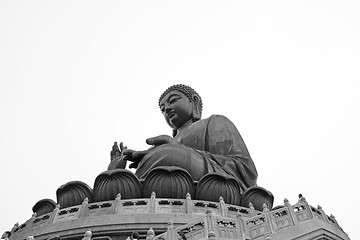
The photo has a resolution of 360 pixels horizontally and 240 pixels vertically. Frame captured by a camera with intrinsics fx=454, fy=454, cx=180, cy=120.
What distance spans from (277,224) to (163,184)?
3686mm

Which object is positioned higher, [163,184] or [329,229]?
[163,184]

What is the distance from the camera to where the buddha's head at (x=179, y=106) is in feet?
53.8

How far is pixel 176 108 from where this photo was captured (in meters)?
16.4

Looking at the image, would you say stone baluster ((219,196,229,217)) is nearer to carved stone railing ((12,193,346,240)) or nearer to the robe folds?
carved stone railing ((12,193,346,240))

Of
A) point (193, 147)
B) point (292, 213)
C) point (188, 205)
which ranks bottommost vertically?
point (292, 213)

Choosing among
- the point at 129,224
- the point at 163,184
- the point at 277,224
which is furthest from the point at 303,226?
the point at 163,184

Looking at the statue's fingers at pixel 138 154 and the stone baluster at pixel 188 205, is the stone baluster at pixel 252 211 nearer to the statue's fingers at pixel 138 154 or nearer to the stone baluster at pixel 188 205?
the stone baluster at pixel 188 205

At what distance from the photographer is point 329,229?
7.23 metres

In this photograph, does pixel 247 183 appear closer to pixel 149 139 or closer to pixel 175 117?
pixel 149 139

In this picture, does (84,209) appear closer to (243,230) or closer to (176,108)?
(243,230)

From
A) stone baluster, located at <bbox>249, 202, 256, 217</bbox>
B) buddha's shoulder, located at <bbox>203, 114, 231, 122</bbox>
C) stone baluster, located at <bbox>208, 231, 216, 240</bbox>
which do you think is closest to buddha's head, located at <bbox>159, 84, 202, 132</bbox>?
buddha's shoulder, located at <bbox>203, 114, 231, 122</bbox>

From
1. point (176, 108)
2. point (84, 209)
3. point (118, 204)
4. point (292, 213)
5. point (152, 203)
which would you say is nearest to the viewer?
point (292, 213)

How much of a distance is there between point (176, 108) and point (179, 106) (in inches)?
5.7

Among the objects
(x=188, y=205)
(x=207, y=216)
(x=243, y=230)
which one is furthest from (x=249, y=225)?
(x=188, y=205)
